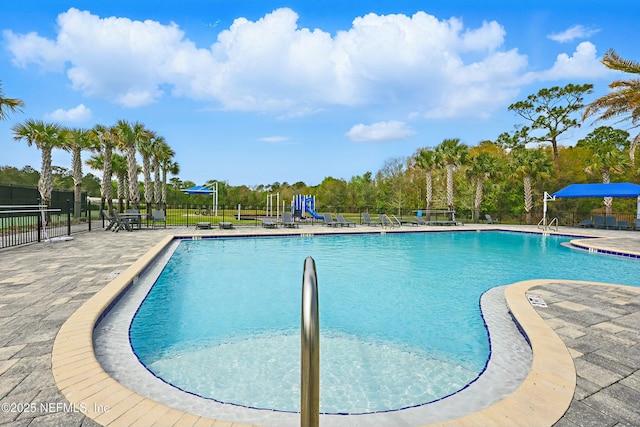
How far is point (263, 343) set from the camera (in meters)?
4.10

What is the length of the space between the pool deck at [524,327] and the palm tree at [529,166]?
20.2 meters

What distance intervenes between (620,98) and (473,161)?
11.8 meters

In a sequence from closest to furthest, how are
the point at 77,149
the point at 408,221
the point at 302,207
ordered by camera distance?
the point at 77,149 < the point at 408,221 < the point at 302,207

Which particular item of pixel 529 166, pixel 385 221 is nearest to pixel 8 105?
pixel 385 221

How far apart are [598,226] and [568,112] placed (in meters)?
14.6

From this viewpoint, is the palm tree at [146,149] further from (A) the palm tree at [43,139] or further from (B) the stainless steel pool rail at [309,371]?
(B) the stainless steel pool rail at [309,371]

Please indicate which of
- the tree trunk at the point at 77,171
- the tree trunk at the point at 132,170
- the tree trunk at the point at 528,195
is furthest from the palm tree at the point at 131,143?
the tree trunk at the point at 528,195

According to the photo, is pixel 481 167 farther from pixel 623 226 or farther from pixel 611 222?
pixel 623 226

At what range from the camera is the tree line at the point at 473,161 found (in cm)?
1630

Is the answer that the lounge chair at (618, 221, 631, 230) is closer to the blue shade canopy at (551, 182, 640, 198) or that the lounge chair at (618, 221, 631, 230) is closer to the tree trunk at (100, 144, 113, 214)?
the blue shade canopy at (551, 182, 640, 198)

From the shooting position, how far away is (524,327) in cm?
370

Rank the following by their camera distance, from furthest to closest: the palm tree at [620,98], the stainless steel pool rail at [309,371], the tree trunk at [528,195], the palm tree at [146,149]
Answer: the tree trunk at [528,195] < the palm tree at [146,149] < the palm tree at [620,98] < the stainless steel pool rail at [309,371]

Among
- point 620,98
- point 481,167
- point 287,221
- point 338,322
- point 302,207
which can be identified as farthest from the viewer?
point 302,207

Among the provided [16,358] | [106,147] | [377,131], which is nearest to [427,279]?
[16,358]
